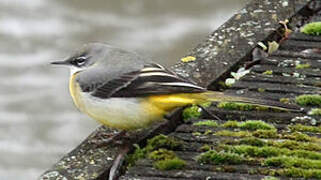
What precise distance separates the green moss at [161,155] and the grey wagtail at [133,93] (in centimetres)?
32

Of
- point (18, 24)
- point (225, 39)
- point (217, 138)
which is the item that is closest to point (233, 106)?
point (217, 138)

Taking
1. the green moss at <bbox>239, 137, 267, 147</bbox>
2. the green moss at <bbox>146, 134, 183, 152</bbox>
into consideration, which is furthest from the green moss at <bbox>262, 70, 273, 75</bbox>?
the green moss at <bbox>146, 134, 183, 152</bbox>

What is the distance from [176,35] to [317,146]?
8.65m

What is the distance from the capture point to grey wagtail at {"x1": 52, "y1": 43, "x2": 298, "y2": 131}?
6.43 m

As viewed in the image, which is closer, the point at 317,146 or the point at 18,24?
the point at 317,146

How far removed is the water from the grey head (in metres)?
4.90

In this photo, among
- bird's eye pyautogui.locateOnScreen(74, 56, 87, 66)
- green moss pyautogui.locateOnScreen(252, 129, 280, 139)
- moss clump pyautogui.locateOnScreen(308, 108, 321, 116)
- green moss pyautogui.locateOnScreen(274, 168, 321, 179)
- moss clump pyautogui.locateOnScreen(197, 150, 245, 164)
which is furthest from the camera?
bird's eye pyautogui.locateOnScreen(74, 56, 87, 66)

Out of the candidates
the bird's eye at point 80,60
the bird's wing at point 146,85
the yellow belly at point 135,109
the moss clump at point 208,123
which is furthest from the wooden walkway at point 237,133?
the bird's eye at point 80,60

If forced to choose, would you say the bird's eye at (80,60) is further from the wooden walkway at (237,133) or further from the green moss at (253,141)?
the green moss at (253,141)

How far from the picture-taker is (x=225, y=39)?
7809mm

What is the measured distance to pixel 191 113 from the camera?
6.79 m

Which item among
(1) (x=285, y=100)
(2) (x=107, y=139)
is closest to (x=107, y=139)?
(2) (x=107, y=139)

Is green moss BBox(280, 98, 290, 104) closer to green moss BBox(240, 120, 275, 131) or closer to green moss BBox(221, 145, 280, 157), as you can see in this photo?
green moss BBox(240, 120, 275, 131)

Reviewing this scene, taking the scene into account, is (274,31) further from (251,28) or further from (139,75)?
(139,75)
